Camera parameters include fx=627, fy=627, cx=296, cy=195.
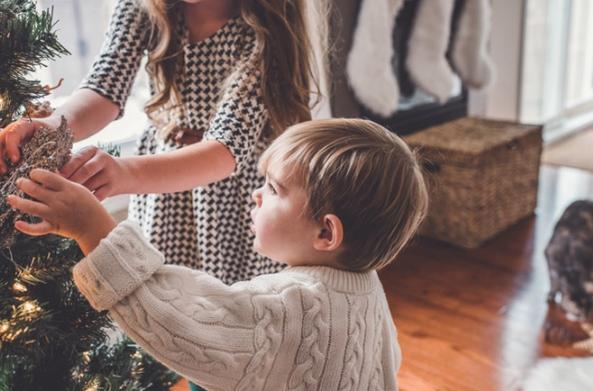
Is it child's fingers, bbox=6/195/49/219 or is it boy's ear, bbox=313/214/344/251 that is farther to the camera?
boy's ear, bbox=313/214/344/251

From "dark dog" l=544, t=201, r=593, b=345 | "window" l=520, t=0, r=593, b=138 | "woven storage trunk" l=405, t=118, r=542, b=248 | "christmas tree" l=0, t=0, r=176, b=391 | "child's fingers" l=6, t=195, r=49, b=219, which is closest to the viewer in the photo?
"child's fingers" l=6, t=195, r=49, b=219

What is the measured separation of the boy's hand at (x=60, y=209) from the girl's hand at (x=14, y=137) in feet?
0.40

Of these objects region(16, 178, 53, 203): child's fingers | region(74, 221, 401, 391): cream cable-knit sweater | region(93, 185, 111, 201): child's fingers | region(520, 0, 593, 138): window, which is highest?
region(16, 178, 53, 203): child's fingers

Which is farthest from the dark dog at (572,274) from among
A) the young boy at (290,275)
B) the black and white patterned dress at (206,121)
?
the young boy at (290,275)

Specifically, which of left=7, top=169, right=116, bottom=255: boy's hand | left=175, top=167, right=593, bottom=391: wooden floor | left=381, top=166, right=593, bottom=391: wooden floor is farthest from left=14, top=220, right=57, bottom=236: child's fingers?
left=381, top=166, right=593, bottom=391: wooden floor

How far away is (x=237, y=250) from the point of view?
1.16 meters

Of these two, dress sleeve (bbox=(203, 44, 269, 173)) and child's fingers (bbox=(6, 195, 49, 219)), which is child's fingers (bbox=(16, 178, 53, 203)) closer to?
child's fingers (bbox=(6, 195, 49, 219))

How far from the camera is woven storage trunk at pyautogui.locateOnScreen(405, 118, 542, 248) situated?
8.36ft

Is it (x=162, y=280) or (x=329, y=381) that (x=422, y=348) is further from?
(x=162, y=280)

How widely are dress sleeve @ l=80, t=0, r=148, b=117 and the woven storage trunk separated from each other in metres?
1.57

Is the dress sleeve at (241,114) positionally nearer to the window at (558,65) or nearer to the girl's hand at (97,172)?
the girl's hand at (97,172)

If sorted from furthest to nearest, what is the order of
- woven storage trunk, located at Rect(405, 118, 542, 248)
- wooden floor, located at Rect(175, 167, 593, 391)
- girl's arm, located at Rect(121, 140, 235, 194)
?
woven storage trunk, located at Rect(405, 118, 542, 248) < wooden floor, located at Rect(175, 167, 593, 391) < girl's arm, located at Rect(121, 140, 235, 194)

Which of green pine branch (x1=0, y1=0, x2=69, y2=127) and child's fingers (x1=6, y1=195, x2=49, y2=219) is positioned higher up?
green pine branch (x1=0, y1=0, x2=69, y2=127)

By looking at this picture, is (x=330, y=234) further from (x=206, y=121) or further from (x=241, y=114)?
(x=206, y=121)
